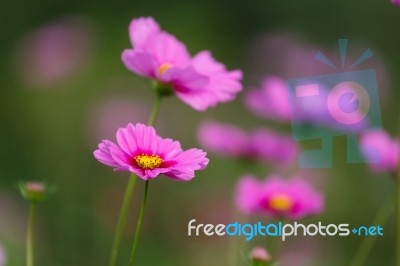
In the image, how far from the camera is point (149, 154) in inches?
25.5

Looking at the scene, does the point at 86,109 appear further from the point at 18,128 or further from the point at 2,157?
the point at 2,157

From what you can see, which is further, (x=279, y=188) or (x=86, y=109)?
(x=86, y=109)

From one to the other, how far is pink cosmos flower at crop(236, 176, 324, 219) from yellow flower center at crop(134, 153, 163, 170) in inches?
10.7

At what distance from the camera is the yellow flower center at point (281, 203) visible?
90 centimetres

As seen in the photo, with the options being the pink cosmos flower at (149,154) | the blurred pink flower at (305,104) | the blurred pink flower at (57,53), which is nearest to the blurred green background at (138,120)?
the blurred pink flower at (57,53)

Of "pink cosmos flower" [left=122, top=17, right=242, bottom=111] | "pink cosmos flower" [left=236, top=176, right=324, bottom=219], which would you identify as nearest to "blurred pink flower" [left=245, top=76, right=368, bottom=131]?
"pink cosmos flower" [left=236, top=176, right=324, bottom=219]

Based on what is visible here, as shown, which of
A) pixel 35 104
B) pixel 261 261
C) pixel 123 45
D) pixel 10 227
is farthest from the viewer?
pixel 123 45

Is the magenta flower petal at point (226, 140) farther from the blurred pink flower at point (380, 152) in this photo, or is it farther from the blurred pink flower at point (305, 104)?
the blurred pink flower at point (380, 152)

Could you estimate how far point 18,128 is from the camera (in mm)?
2574

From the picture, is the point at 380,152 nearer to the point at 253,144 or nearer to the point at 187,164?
the point at 253,144

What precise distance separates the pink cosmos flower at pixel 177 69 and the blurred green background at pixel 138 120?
0.04 metres

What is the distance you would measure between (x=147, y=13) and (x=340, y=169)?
161 cm

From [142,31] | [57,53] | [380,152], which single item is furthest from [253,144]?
[57,53]

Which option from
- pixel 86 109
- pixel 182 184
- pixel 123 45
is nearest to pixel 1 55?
pixel 123 45
